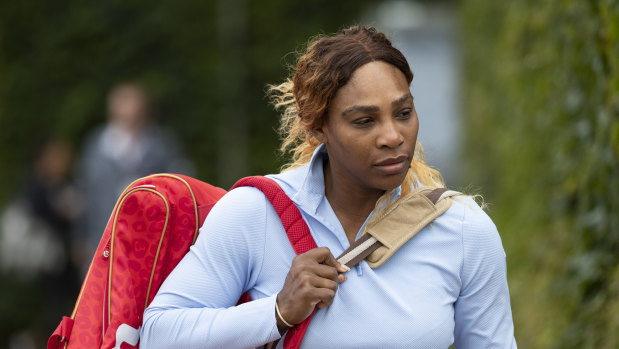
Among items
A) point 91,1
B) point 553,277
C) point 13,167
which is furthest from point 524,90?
point 91,1

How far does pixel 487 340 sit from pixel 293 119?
886mm

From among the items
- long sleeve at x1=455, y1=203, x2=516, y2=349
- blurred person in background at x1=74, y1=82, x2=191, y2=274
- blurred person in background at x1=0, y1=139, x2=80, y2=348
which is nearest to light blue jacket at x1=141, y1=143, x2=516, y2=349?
long sleeve at x1=455, y1=203, x2=516, y2=349

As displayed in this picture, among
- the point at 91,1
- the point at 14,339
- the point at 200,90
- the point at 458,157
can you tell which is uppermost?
the point at 91,1

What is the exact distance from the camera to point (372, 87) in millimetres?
2672

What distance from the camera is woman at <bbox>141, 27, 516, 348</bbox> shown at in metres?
2.59

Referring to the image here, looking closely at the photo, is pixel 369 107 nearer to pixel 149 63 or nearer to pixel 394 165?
pixel 394 165

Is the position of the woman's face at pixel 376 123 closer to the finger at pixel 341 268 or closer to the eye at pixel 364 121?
the eye at pixel 364 121

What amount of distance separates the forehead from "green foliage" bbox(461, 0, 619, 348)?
59.9 inches

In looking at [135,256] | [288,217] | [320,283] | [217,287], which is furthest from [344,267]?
[135,256]

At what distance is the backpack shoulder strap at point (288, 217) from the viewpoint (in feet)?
8.86

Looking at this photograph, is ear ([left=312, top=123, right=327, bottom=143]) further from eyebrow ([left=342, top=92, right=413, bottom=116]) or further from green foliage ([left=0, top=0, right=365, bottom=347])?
green foliage ([left=0, top=0, right=365, bottom=347])

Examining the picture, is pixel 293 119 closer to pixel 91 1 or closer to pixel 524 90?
pixel 524 90

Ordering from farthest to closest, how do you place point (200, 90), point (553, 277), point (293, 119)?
point (200, 90)
point (553, 277)
point (293, 119)

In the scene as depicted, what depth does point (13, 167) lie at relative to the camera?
12.4 m
